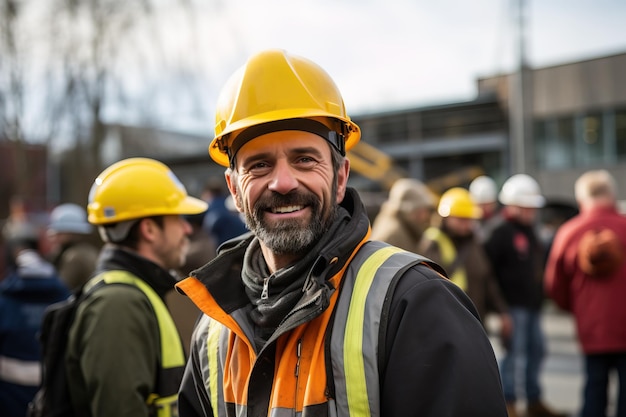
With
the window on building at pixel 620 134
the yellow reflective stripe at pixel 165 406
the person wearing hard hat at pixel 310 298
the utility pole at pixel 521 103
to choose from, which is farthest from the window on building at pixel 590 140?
the person wearing hard hat at pixel 310 298

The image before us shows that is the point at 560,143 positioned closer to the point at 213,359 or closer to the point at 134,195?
the point at 134,195

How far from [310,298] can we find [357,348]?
190mm

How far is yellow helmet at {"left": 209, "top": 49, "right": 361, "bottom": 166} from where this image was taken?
6.77ft

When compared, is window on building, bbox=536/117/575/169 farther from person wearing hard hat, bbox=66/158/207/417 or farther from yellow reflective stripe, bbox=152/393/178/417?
yellow reflective stripe, bbox=152/393/178/417

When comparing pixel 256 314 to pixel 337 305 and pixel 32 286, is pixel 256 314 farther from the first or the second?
pixel 32 286

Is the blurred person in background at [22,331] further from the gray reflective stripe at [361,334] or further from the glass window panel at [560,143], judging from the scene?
the glass window panel at [560,143]

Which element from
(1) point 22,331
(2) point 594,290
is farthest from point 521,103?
(1) point 22,331

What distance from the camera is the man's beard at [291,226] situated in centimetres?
206

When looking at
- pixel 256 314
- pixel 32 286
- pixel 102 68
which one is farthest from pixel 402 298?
pixel 102 68

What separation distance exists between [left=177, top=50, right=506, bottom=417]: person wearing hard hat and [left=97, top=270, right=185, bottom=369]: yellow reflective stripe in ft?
2.34

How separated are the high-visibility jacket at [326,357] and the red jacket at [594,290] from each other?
4.26m

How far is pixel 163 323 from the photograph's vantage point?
10.1ft

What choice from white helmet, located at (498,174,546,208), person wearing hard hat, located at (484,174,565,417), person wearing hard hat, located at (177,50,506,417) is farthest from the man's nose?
white helmet, located at (498,174,546,208)

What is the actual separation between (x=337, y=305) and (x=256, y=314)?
31 centimetres
